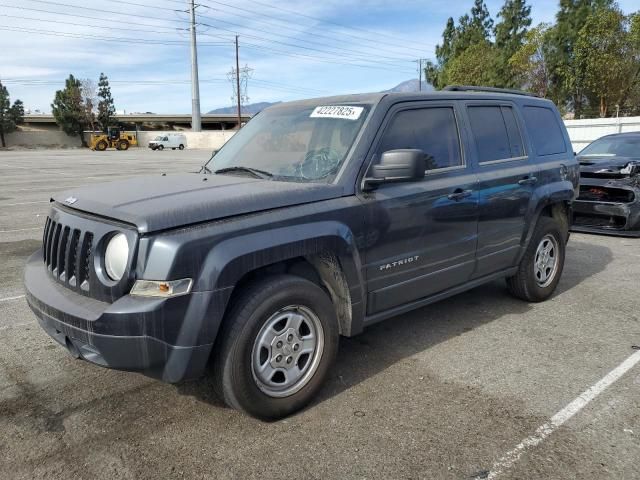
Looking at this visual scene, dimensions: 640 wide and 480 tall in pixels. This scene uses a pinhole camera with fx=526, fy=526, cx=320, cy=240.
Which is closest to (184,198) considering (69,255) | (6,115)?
(69,255)

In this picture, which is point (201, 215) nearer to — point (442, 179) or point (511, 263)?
point (442, 179)

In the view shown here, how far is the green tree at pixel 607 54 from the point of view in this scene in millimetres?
31250

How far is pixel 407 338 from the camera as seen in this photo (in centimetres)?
429

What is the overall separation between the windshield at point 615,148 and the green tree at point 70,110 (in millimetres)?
→ 74125

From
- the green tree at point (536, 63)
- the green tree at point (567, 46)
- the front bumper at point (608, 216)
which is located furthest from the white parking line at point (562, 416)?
the green tree at point (536, 63)

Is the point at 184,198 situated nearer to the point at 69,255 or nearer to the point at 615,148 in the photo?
the point at 69,255

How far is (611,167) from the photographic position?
8.14 metres

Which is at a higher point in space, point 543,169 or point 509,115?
point 509,115

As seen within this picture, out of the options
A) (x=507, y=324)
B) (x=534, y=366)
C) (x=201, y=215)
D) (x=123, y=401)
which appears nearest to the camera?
(x=201, y=215)

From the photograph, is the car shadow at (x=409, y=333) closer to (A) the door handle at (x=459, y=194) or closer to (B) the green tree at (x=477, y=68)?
(A) the door handle at (x=459, y=194)

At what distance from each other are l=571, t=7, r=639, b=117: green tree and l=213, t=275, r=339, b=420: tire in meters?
34.8

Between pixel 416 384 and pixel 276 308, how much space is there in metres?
→ 1.21

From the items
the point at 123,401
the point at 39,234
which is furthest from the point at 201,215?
the point at 39,234

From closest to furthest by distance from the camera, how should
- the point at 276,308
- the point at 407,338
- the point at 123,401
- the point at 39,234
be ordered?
1. the point at 276,308
2. the point at 123,401
3. the point at 407,338
4. the point at 39,234
